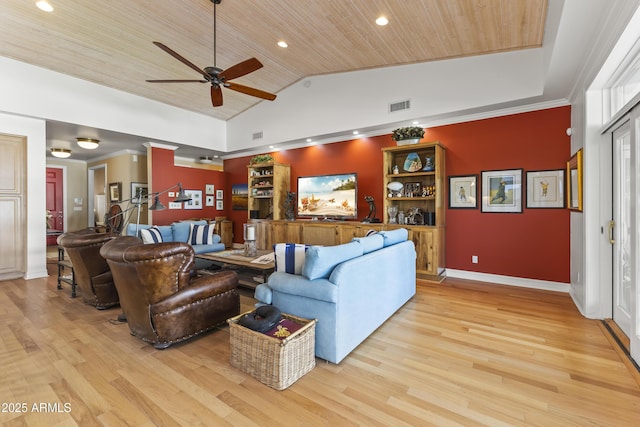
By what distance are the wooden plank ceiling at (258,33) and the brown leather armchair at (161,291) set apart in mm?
3134

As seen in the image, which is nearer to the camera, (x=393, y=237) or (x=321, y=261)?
(x=321, y=261)

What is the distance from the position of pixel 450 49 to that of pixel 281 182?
167 inches

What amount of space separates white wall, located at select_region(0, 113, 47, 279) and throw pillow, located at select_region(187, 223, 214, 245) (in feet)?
Result: 8.22

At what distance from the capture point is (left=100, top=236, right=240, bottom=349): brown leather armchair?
236cm

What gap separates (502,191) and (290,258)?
3812mm

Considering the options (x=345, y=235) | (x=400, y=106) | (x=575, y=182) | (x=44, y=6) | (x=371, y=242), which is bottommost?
(x=345, y=235)

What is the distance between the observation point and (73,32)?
420 centimetres

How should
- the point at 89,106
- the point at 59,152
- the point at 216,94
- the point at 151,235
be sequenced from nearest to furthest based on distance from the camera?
the point at 216,94, the point at 151,235, the point at 89,106, the point at 59,152

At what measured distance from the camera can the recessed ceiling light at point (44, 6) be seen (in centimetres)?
361

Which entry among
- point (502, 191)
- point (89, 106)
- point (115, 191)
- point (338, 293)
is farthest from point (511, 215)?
point (115, 191)

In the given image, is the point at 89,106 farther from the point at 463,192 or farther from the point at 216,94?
the point at 463,192

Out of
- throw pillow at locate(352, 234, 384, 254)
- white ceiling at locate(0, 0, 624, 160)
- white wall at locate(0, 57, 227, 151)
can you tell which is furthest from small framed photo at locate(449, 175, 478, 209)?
white wall at locate(0, 57, 227, 151)

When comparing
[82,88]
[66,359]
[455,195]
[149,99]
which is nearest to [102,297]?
[66,359]

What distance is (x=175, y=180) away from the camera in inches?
301
